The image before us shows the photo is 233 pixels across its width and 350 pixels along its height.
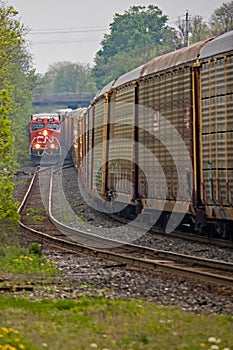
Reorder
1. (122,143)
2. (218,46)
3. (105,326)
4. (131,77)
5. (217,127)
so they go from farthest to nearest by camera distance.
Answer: (122,143) < (131,77) < (217,127) < (218,46) < (105,326)

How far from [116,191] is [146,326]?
1258 cm

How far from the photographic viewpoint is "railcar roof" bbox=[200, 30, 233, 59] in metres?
14.0

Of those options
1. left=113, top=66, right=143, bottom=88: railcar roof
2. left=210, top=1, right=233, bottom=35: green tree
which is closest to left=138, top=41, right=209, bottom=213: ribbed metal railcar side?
left=113, top=66, right=143, bottom=88: railcar roof

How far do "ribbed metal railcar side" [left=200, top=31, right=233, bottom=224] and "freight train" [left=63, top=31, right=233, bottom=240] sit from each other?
0.7 inches

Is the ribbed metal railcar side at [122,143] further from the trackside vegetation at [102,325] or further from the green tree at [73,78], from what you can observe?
the green tree at [73,78]

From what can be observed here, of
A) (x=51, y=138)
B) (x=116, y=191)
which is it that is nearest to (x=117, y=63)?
(x=51, y=138)

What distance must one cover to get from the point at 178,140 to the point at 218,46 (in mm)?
2325

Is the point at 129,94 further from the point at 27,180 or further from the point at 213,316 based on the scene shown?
the point at 27,180

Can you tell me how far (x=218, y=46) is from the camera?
14.4 metres

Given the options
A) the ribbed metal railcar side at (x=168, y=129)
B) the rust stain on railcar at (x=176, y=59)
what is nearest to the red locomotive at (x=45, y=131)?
the rust stain on railcar at (x=176, y=59)

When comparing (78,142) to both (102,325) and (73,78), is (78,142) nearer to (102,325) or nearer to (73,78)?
(102,325)

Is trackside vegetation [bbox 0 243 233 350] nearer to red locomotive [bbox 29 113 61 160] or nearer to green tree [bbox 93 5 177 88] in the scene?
red locomotive [bbox 29 113 61 160]

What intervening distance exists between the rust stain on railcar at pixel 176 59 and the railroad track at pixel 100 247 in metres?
3.75

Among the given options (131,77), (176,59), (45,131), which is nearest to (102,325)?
(176,59)
